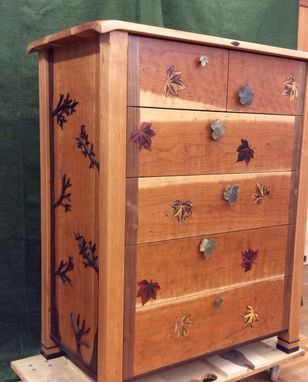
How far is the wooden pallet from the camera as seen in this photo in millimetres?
1589

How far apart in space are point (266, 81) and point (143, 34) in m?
0.50

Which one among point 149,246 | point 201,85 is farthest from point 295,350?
point 201,85

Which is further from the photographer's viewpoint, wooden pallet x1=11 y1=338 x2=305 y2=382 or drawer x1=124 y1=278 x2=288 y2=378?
wooden pallet x1=11 y1=338 x2=305 y2=382

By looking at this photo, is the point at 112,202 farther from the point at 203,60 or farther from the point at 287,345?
the point at 287,345

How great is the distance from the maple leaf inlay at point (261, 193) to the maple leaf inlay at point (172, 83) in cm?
45

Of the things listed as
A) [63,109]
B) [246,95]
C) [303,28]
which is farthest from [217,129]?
[303,28]

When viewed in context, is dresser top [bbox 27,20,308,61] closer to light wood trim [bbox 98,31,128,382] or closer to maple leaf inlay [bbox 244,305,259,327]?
light wood trim [bbox 98,31,128,382]

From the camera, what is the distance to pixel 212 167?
153 cm

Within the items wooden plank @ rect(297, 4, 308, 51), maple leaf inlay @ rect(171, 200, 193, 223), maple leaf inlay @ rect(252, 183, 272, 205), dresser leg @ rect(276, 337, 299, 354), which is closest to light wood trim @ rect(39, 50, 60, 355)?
maple leaf inlay @ rect(171, 200, 193, 223)

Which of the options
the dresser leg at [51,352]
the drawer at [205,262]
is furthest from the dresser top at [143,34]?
the dresser leg at [51,352]

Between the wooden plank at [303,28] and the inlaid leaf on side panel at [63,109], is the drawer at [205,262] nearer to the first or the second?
the inlaid leaf on side panel at [63,109]

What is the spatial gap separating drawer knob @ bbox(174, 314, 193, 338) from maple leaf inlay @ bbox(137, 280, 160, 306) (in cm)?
13

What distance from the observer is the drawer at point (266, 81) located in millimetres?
1545

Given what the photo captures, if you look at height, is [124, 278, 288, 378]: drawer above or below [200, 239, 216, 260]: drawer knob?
below
